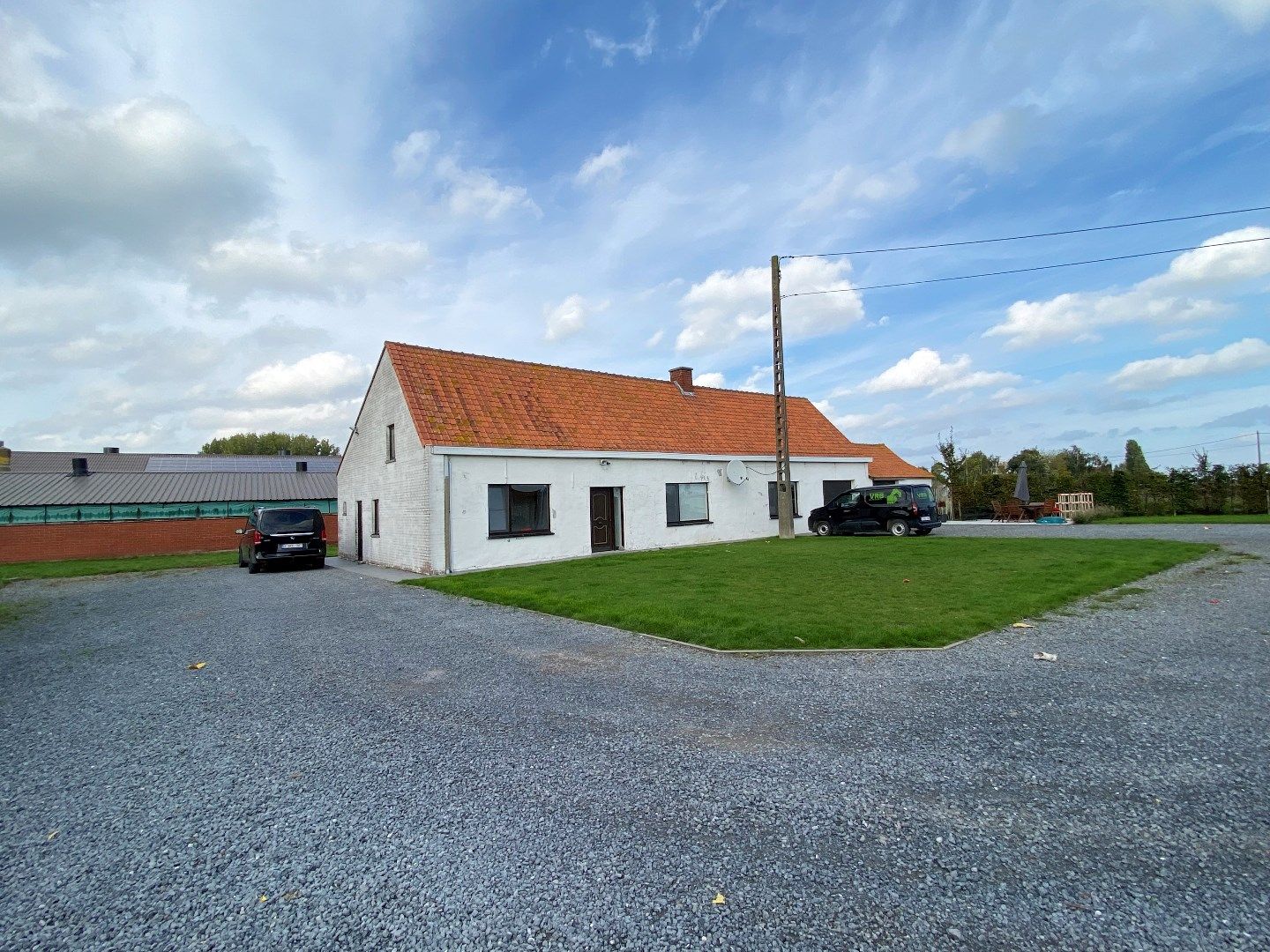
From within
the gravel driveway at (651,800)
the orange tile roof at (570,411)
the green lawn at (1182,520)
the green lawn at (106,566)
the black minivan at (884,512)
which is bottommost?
the green lawn at (106,566)

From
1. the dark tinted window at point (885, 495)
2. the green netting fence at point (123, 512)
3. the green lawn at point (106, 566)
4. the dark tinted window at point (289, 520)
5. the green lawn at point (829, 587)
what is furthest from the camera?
the green netting fence at point (123, 512)

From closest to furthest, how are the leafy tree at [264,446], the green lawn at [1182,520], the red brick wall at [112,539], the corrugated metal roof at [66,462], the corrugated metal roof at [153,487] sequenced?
the green lawn at [1182,520] → the red brick wall at [112,539] → the corrugated metal roof at [153,487] → the corrugated metal roof at [66,462] → the leafy tree at [264,446]

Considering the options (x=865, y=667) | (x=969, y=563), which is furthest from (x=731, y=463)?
(x=865, y=667)

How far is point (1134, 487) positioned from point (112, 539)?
157ft

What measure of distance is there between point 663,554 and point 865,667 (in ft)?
38.3

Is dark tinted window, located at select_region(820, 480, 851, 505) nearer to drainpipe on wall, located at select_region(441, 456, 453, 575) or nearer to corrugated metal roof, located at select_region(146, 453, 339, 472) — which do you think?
drainpipe on wall, located at select_region(441, 456, 453, 575)

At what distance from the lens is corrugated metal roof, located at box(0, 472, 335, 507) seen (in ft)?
100

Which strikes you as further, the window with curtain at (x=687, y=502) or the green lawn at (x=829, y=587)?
the window with curtain at (x=687, y=502)

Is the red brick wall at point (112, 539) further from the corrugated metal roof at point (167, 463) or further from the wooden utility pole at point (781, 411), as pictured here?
the wooden utility pole at point (781, 411)

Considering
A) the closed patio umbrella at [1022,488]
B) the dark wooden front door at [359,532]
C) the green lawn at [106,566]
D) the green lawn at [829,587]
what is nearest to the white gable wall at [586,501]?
the green lawn at [829,587]

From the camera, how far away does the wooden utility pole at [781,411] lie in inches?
832

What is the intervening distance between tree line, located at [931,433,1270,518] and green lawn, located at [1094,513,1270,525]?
1262mm

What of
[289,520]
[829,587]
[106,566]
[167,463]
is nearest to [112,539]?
[106,566]

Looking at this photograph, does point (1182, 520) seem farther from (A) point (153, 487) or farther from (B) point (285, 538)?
(A) point (153, 487)
